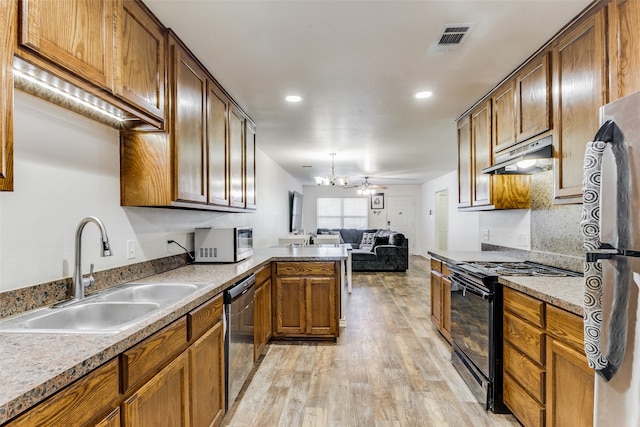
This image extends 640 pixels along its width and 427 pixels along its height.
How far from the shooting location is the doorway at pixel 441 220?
30.1 ft

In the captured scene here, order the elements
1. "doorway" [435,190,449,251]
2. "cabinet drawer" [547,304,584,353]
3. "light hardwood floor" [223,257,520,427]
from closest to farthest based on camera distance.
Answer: "cabinet drawer" [547,304,584,353] → "light hardwood floor" [223,257,520,427] → "doorway" [435,190,449,251]

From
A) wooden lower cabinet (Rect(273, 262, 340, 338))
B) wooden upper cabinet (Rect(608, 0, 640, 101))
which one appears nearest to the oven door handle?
wooden lower cabinet (Rect(273, 262, 340, 338))

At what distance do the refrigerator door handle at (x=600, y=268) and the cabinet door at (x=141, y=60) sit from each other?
1.97 m

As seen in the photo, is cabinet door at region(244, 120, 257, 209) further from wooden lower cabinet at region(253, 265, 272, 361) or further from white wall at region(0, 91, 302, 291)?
white wall at region(0, 91, 302, 291)

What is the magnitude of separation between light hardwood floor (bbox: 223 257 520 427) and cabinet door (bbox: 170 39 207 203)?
1.50 meters

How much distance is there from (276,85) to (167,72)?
3.08ft

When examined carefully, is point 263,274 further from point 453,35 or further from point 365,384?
point 453,35

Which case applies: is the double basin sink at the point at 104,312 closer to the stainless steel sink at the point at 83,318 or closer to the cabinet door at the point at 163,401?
the stainless steel sink at the point at 83,318

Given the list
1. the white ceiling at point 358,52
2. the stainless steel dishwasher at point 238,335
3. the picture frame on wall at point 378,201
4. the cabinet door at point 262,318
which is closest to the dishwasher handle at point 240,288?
the stainless steel dishwasher at point 238,335

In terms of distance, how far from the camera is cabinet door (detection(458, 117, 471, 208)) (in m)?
3.32

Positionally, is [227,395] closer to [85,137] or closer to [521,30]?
[85,137]

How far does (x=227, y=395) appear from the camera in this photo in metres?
2.04

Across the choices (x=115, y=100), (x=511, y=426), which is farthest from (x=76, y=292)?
(x=511, y=426)

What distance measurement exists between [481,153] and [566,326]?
6.15 feet
